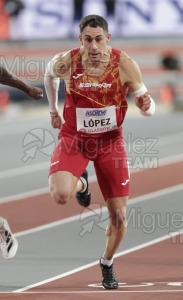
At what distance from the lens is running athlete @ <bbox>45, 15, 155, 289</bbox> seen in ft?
25.6

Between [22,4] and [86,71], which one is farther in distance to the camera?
[22,4]

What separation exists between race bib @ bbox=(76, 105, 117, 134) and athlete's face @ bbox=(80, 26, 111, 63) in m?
0.41

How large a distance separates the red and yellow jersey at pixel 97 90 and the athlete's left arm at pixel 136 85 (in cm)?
5

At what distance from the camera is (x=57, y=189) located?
783 cm

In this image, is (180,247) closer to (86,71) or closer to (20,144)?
(86,71)

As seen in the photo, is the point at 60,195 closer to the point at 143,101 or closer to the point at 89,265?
the point at 143,101

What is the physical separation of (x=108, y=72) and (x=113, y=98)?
21 cm

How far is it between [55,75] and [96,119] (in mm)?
563

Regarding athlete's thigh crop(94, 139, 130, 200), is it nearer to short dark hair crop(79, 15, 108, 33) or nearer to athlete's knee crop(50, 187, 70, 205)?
athlete's knee crop(50, 187, 70, 205)

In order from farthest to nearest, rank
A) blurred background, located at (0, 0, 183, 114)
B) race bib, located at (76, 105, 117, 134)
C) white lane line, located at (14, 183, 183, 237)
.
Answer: blurred background, located at (0, 0, 183, 114) < white lane line, located at (14, 183, 183, 237) < race bib, located at (76, 105, 117, 134)

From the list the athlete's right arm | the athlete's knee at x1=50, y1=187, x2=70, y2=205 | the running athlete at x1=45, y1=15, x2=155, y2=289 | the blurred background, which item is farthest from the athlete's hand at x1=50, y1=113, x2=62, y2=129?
the blurred background

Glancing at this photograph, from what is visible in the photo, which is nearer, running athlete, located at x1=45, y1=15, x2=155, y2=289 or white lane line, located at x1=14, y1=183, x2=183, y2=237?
running athlete, located at x1=45, y1=15, x2=155, y2=289

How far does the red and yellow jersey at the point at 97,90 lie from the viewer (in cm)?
786

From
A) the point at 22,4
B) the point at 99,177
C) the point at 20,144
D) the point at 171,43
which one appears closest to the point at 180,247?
the point at 99,177
